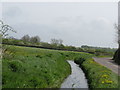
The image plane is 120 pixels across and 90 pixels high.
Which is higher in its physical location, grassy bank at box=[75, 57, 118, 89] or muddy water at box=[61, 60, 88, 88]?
grassy bank at box=[75, 57, 118, 89]

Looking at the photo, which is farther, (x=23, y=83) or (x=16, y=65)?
(x=16, y=65)

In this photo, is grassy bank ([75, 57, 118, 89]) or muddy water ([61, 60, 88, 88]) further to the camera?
muddy water ([61, 60, 88, 88])

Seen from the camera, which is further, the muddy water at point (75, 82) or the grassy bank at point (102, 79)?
the muddy water at point (75, 82)

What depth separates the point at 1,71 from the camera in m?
11.7

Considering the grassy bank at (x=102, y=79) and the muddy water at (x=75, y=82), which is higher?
the grassy bank at (x=102, y=79)

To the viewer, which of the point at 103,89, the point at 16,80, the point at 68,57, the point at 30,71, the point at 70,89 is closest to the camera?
the point at 16,80

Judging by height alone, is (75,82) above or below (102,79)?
below

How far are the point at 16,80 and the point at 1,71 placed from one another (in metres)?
1.28

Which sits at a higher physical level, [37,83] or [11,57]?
[11,57]

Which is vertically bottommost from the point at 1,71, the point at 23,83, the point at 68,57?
the point at 68,57

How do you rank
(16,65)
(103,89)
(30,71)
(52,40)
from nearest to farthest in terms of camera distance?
(103,89)
(16,65)
(30,71)
(52,40)

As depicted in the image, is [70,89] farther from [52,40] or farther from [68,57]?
[52,40]

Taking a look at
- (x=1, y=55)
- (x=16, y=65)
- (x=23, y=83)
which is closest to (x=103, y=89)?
(x=23, y=83)

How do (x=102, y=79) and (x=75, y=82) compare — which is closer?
(x=102, y=79)
